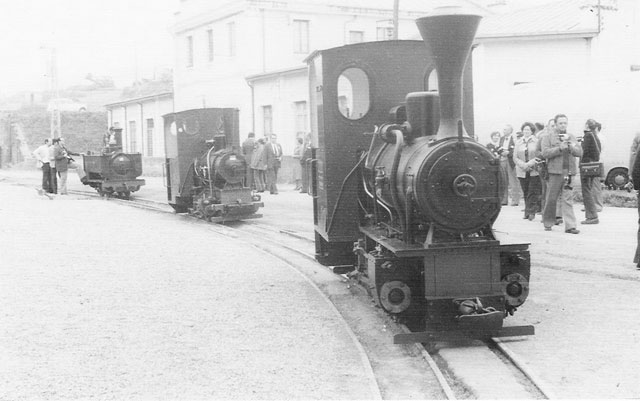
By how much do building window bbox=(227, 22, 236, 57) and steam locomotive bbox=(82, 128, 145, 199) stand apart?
10243 mm

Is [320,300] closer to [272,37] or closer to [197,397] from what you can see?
[197,397]

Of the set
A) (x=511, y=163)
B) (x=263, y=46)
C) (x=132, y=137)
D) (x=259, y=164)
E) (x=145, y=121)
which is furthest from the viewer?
(x=132, y=137)

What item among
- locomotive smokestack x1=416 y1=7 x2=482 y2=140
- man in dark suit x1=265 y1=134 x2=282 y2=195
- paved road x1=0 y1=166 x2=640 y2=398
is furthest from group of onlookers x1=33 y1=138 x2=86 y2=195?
locomotive smokestack x1=416 y1=7 x2=482 y2=140

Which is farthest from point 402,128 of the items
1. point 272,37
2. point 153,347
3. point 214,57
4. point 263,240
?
point 214,57

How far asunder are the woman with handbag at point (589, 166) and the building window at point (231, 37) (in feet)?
75.2

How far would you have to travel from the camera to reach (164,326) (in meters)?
7.33

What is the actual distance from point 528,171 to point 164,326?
8.95m

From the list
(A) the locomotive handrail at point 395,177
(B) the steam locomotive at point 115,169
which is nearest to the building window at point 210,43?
(B) the steam locomotive at point 115,169

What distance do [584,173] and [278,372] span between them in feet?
28.7

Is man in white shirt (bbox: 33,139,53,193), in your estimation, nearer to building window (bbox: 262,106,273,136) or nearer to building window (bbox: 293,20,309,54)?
building window (bbox: 262,106,273,136)

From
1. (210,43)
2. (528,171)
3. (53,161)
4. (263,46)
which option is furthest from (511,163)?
(210,43)

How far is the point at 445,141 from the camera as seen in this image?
6.38m

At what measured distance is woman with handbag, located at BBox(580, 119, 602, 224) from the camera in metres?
13.0

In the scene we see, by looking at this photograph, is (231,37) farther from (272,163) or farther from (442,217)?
(442,217)
